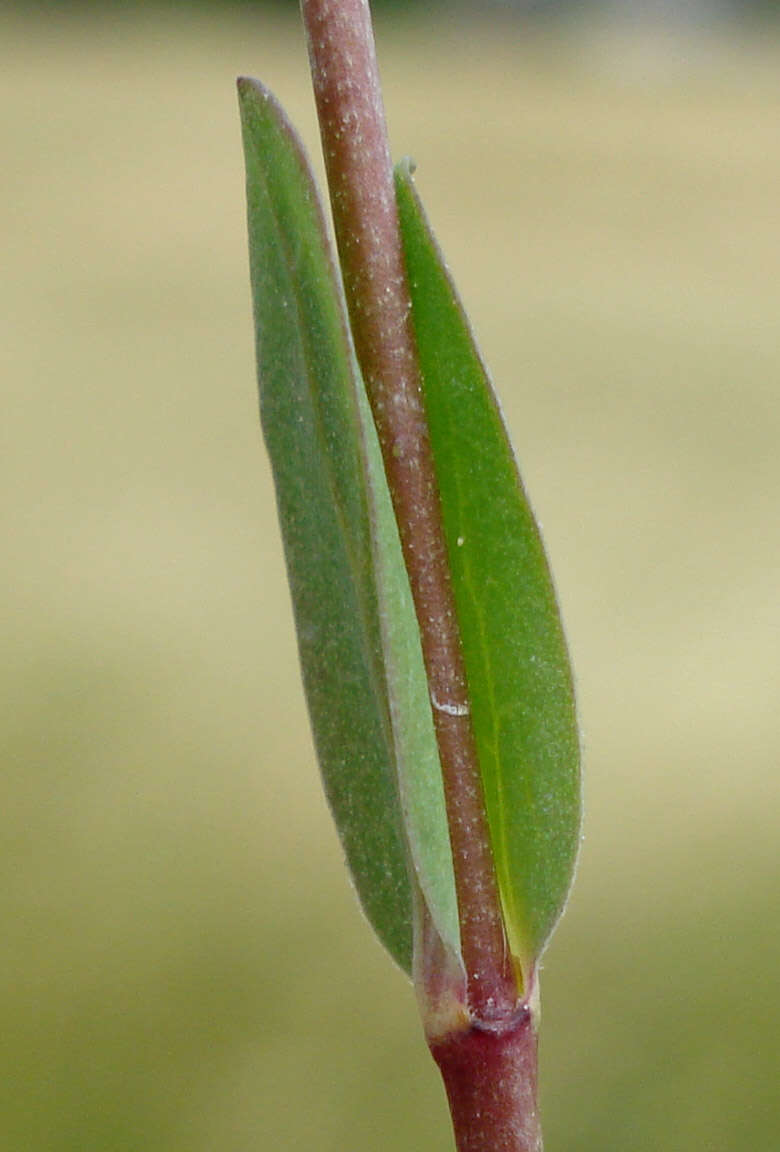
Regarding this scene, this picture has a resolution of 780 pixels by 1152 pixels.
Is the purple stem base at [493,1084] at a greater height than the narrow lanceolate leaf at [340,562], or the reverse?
the narrow lanceolate leaf at [340,562]

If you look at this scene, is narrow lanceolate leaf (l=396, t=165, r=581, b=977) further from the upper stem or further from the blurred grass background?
the blurred grass background

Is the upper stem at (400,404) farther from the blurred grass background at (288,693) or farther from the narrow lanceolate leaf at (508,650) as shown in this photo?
the blurred grass background at (288,693)

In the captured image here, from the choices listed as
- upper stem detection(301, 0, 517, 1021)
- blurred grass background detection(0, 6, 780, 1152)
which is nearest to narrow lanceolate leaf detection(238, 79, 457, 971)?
upper stem detection(301, 0, 517, 1021)

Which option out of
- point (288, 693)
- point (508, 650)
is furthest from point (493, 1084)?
point (288, 693)

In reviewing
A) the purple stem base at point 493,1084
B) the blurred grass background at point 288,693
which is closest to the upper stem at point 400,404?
the purple stem base at point 493,1084

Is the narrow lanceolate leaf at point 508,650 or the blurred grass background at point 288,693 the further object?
the blurred grass background at point 288,693
